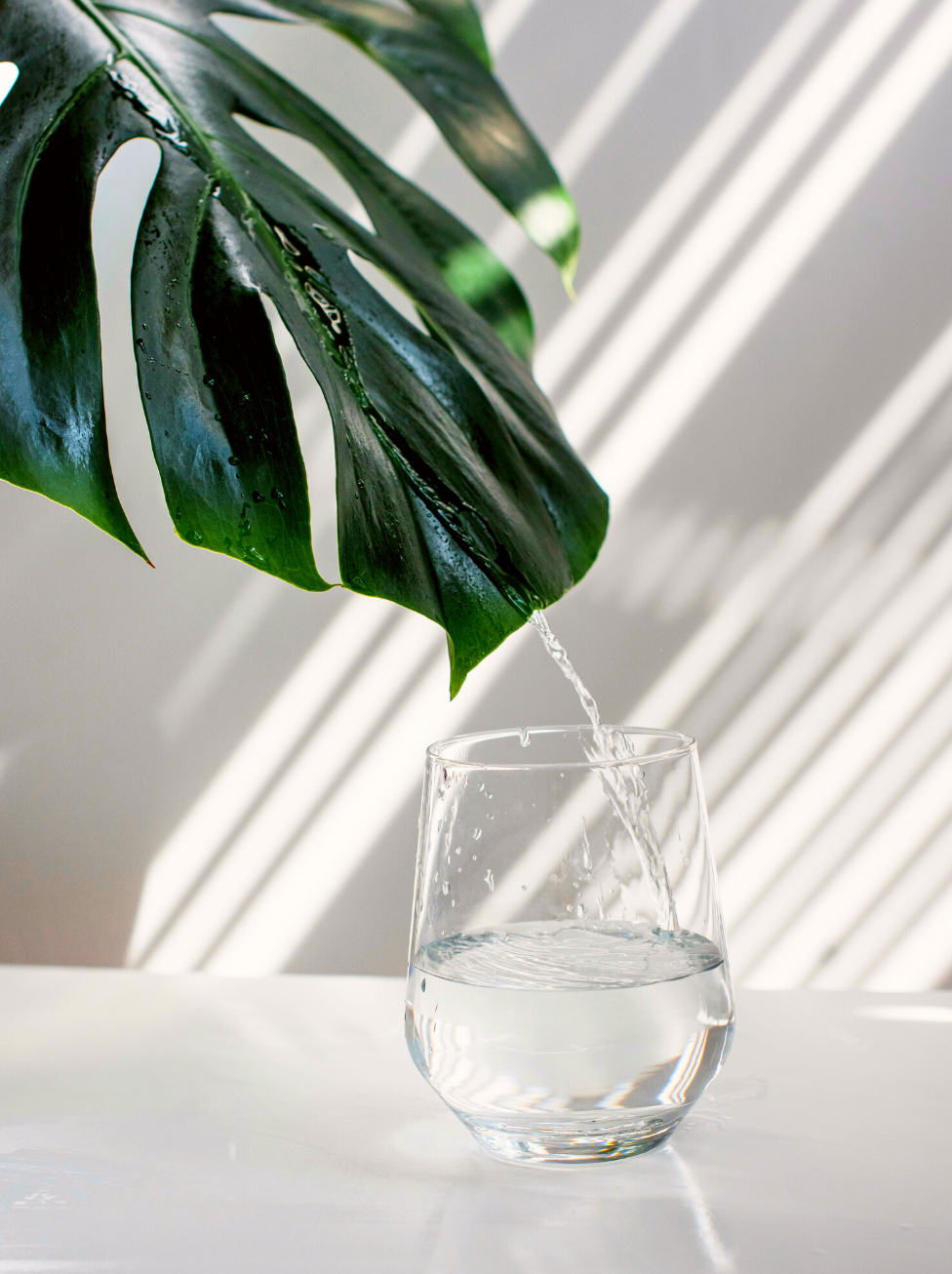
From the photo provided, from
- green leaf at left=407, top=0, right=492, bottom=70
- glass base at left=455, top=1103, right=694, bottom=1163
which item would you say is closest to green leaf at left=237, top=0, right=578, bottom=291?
green leaf at left=407, top=0, right=492, bottom=70

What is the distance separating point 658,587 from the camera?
1259mm

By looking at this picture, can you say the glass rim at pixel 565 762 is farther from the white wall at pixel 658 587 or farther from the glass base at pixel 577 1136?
the white wall at pixel 658 587

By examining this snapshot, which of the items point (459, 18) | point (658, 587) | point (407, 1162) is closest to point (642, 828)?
point (407, 1162)

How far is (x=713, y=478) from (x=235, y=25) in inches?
28.3

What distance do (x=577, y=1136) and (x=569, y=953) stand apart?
0.08 meters

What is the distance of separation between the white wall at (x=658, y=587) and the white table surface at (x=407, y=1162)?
60 centimetres

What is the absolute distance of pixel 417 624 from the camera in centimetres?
129

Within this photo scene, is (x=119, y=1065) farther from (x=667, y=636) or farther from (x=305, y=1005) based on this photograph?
(x=667, y=636)

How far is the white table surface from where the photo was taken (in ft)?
1.38

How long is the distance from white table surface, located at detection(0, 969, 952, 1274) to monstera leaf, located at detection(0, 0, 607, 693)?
0.23 m

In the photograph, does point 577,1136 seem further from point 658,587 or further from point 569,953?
point 658,587

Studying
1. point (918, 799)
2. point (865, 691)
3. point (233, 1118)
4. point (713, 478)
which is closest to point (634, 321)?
Result: point (713, 478)

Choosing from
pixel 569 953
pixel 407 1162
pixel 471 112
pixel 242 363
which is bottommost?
pixel 407 1162

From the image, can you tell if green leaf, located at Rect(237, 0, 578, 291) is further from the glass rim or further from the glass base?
the glass base
